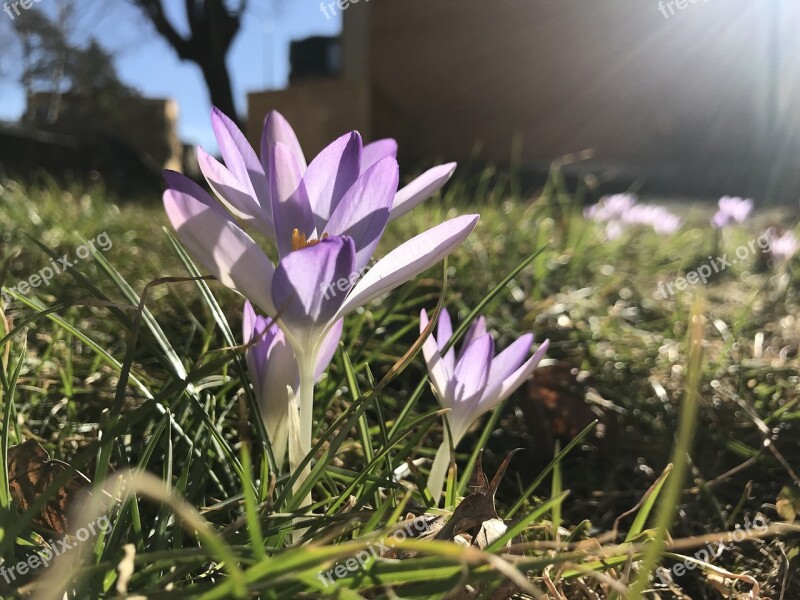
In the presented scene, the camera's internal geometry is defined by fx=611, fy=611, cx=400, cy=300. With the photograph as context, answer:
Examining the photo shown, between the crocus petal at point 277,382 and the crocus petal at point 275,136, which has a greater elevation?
the crocus petal at point 275,136

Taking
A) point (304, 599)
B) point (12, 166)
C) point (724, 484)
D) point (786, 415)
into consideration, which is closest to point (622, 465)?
point (724, 484)

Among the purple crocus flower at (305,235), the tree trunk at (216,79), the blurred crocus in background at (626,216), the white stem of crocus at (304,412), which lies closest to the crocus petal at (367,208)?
the purple crocus flower at (305,235)

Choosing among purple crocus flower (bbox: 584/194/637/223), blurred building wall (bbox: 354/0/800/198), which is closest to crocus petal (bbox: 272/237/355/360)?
purple crocus flower (bbox: 584/194/637/223)


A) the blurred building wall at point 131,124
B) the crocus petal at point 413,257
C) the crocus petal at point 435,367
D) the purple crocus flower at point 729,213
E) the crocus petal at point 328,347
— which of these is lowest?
the purple crocus flower at point 729,213

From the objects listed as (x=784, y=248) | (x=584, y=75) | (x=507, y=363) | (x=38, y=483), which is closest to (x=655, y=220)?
(x=784, y=248)

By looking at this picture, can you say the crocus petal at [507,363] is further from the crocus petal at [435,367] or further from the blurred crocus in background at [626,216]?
the blurred crocus in background at [626,216]

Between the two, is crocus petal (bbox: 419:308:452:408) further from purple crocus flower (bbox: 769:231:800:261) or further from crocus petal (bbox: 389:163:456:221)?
purple crocus flower (bbox: 769:231:800:261)
